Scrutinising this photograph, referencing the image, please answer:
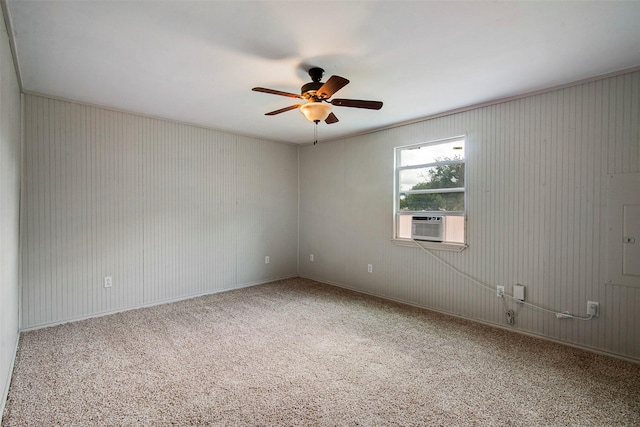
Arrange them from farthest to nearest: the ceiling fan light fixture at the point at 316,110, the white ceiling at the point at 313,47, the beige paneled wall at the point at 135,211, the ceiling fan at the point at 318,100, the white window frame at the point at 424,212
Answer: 1. the white window frame at the point at 424,212
2. the beige paneled wall at the point at 135,211
3. the ceiling fan light fixture at the point at 316,110
4. the ceiling fan at the point at 318,100
5. the white ceiling at the point at 313,47

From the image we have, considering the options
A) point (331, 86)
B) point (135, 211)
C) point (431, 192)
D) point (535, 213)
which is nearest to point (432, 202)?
point (431, 192)

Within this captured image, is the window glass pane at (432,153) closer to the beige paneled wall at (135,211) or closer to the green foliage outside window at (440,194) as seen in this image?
the green foliage outside window at (440,194)

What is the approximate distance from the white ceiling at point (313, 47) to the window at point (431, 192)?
2.45ft

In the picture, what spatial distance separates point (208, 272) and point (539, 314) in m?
4.14

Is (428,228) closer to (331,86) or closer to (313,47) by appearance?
(331,86)

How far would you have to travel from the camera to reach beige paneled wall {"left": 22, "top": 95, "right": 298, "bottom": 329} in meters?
3.35

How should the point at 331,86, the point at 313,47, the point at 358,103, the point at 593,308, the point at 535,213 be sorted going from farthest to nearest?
the point at 535,213, the point at 593,308, the point at 358,103, the point at 331,86, the point at 313,47

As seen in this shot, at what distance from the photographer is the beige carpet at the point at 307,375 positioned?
6.43ft

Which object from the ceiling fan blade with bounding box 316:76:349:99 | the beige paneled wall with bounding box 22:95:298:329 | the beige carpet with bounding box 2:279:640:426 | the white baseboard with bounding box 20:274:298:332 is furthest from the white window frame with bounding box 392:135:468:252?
the white baseboard with bounding box 20:274:298:332

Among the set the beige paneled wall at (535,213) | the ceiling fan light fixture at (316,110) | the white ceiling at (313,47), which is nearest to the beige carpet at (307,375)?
the beige paneled wall at (535,213)

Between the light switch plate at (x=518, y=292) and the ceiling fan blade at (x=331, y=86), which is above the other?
the ceiling fan blade at (x=331, y=86)

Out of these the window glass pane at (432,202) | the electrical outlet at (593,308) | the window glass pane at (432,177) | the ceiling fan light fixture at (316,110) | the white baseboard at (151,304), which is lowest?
the white baseboard at (151,304)

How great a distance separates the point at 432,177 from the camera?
405 cm

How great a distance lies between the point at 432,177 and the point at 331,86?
7.15 ft
